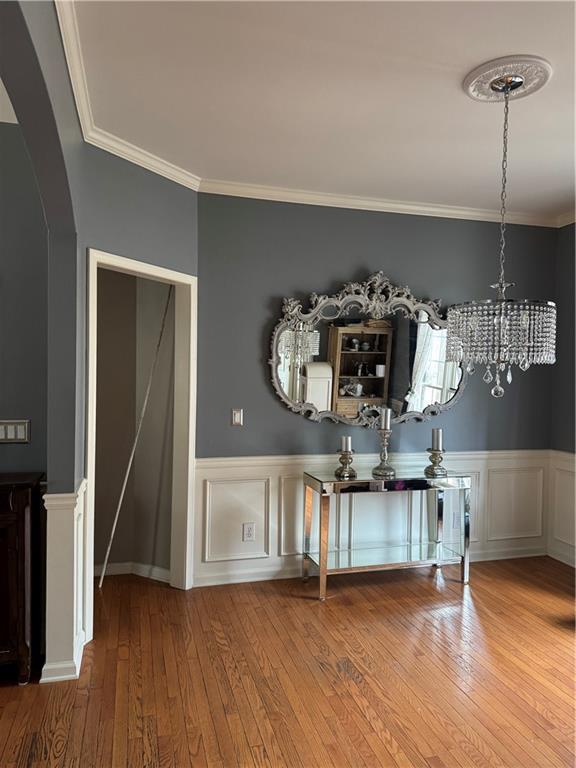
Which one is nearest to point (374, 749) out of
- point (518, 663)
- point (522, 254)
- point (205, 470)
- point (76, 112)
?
point (518, 663)

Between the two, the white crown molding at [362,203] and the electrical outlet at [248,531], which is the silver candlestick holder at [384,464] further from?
the white crown molding at [362,203]

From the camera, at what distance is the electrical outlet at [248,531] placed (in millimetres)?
3821

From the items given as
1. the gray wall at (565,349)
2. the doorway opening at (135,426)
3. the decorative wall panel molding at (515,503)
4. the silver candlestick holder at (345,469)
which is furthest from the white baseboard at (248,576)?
the gray wall at (565,349)

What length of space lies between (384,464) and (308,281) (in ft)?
4.35

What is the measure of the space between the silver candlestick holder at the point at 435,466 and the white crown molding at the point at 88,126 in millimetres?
2319

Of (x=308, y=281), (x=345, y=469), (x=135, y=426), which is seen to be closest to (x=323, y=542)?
(x=345, y=469)

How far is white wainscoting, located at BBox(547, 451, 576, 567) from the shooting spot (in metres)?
4.30

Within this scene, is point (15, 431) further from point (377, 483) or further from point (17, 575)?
point (377, 483)

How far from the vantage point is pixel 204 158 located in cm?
327

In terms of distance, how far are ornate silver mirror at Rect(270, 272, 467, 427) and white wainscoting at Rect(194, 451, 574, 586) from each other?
1.21 ft

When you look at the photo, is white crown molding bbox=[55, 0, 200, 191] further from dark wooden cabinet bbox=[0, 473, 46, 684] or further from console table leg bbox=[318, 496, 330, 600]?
console table leg bbox=[318, 496, 330, 600]

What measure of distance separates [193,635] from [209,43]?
2.75 meters

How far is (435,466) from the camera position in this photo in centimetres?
389

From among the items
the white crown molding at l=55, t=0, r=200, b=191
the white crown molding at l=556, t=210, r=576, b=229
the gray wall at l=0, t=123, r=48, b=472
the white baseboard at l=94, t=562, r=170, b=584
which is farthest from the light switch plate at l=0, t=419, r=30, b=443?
the white crown molding at l=556, t=210, r=576, b=229
